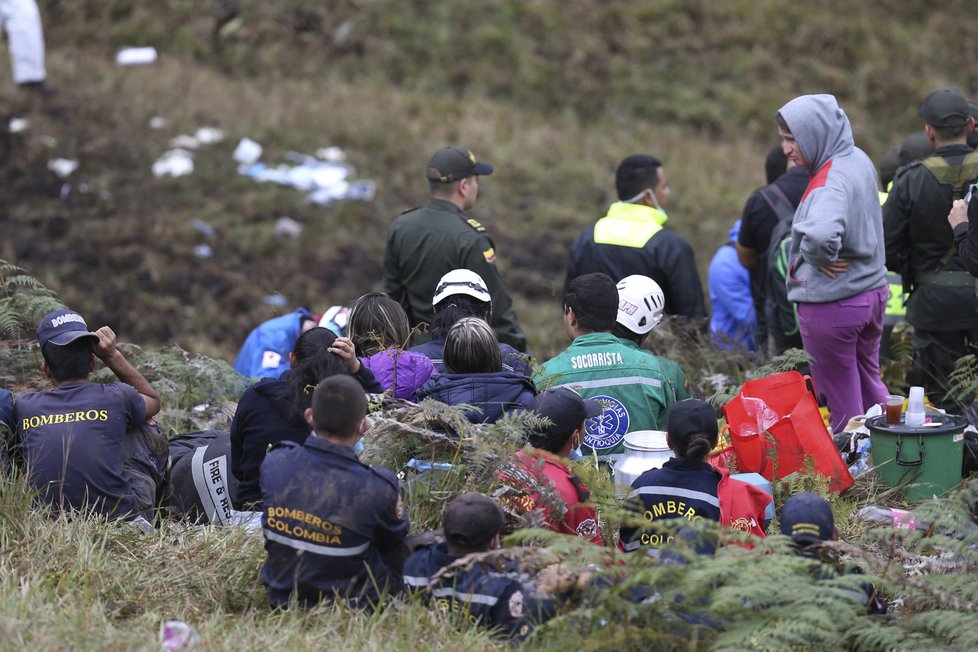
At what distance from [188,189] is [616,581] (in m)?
10.0

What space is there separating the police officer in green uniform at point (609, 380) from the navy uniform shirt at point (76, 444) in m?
1.90

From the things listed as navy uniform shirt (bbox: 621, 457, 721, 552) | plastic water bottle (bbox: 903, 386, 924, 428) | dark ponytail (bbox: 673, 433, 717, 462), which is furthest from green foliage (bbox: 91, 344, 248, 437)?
plastic water bottle (bbox: 903, 386, 924, 428)

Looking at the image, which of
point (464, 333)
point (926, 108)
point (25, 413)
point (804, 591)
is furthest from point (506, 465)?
point (926, 108)

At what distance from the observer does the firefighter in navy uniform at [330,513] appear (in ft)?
14.1

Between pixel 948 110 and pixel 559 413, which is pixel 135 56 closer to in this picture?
pixel 948 110

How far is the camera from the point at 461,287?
6.14 metres

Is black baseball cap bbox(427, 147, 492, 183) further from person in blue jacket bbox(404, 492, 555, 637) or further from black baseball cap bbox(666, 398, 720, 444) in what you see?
person in blue jacket bbox(404, 492, 555, 637)

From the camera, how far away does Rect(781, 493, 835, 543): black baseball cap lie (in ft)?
14.2

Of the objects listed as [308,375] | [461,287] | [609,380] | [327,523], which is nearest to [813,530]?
[609,380]

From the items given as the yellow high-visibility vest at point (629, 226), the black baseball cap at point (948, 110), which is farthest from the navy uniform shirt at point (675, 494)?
the yellow high-visibility vest at point (629, 226)

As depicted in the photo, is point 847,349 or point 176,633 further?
point 847,349

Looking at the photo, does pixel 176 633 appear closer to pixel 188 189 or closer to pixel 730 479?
pixel 730 479

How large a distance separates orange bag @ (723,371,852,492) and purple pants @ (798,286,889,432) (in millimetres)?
711

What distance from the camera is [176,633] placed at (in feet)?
13.7
